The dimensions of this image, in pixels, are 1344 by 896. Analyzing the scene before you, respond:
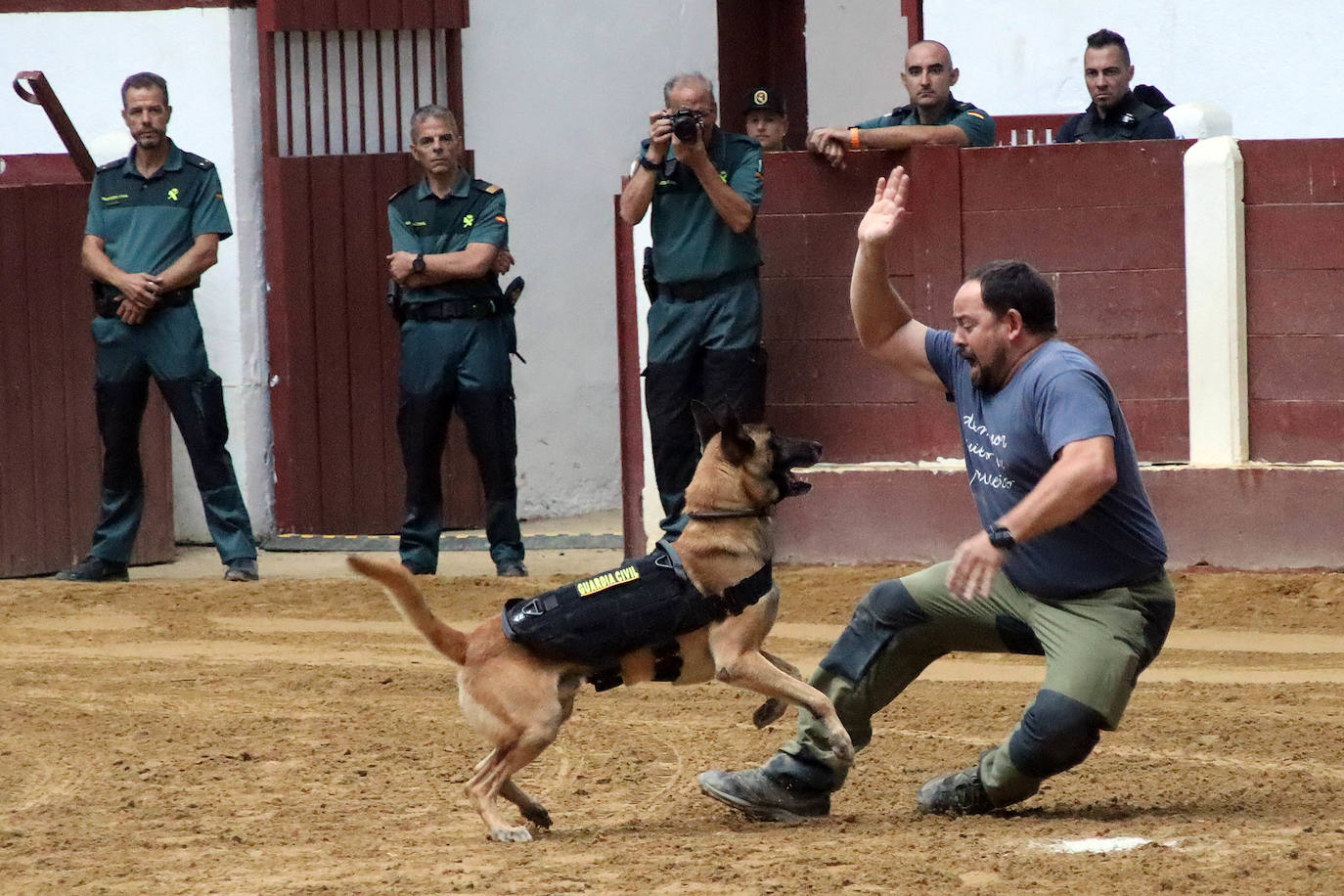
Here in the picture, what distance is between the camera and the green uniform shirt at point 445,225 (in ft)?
31.1

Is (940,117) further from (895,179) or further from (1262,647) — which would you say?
(895,179)

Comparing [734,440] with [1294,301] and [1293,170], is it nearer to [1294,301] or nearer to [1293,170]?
[1294,301]

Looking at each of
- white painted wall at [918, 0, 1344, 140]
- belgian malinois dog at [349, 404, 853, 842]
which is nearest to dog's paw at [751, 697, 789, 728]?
belgian malinois dog at [349, 404, 853, 842]

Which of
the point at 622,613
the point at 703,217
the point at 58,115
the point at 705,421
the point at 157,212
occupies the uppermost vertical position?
the point at 58,115

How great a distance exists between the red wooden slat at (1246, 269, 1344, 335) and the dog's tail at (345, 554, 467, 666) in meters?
5.22

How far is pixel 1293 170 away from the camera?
9.12m

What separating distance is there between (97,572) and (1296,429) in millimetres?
5799

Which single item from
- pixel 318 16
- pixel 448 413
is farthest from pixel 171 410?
pixel 318 16

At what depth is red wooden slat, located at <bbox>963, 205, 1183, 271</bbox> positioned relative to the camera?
9.26 metres

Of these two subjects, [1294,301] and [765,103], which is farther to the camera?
[765,103]

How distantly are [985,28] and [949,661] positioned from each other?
260 inches

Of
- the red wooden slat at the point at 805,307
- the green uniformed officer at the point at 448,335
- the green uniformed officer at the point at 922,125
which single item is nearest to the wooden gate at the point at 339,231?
the green uniformed officer at the point at 448,335

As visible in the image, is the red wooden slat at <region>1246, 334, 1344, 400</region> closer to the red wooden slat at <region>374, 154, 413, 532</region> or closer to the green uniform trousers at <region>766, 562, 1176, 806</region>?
the green uniform trousers at <region>766, 562, 1176, 806</region>

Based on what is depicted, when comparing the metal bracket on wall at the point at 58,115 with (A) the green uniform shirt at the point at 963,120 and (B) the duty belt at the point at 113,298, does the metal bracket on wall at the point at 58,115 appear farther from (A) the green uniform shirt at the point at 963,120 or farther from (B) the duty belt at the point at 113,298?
(A) the green uniform shirt at the point at 963,120
